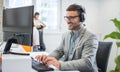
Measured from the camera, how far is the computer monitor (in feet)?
5.26

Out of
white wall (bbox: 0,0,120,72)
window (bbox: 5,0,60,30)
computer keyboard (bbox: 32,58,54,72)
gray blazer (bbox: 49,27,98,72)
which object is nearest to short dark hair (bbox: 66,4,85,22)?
gray blazer (bbox: 49,27,98,72)

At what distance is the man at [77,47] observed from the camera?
1.67 m

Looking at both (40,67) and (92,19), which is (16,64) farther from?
(92,19)

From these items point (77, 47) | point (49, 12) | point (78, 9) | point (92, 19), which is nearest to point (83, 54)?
point (77, 47)

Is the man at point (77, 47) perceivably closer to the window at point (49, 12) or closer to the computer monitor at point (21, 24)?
the computer monitor at point (21, 24)

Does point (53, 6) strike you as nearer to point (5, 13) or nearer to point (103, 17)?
point (103, 17)

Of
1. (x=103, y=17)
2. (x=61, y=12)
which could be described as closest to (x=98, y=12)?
(x=103, y=17)

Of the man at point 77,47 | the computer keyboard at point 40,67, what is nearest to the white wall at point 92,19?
the man at point 77,47

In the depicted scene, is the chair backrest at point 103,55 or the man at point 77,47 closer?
the man at point 77,47

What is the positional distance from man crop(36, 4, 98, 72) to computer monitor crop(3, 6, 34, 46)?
0.23 meters

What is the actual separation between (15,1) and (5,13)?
343 centimetres

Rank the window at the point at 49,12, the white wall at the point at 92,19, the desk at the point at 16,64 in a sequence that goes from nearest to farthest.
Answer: the desk at the point at 16,64, the white wall at the point at 92,19, the window at the point at 49,12

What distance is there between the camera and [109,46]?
2.23 m

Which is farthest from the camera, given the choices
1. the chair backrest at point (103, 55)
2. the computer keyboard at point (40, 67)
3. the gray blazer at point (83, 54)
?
the chair backrest at point (103, 55)
